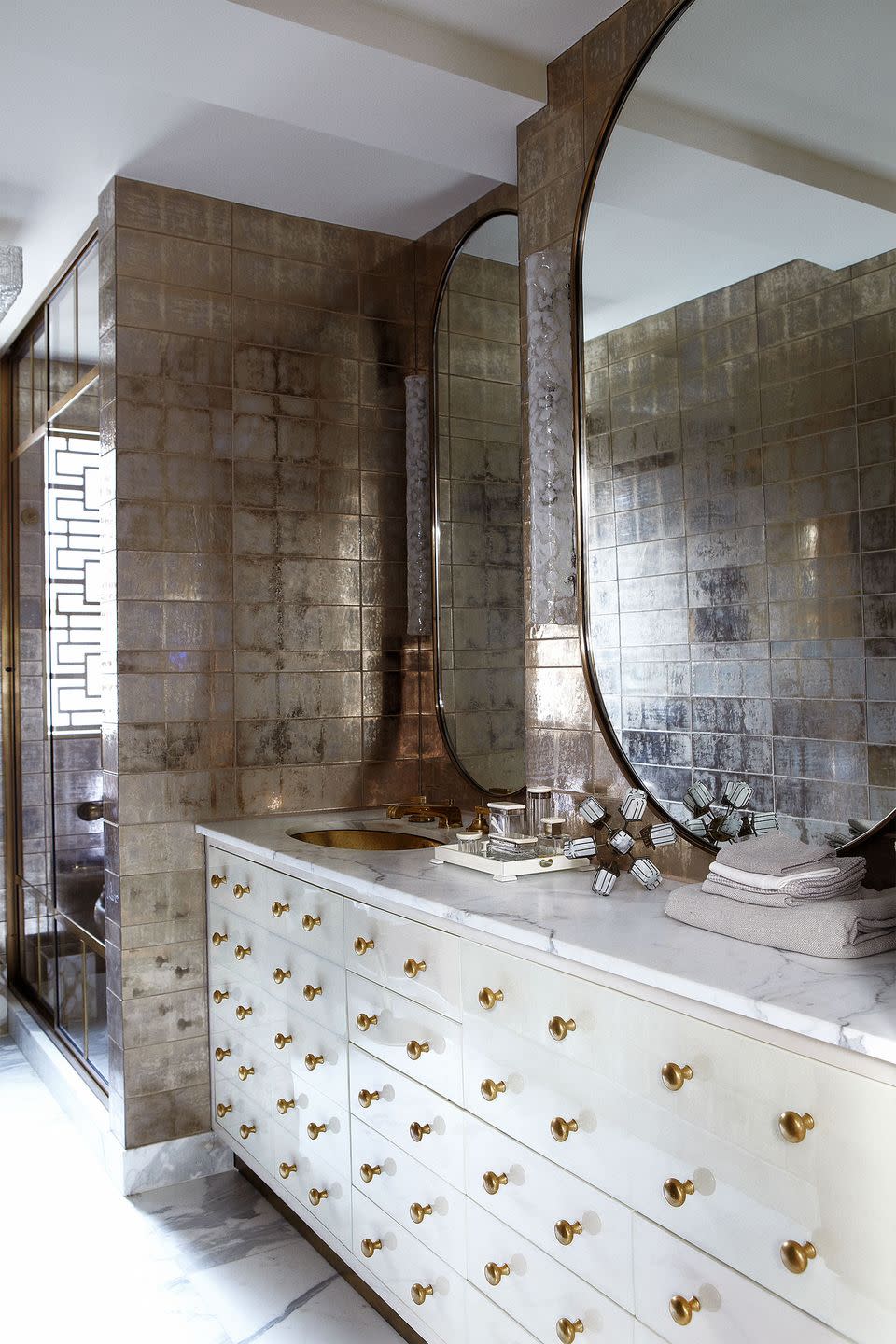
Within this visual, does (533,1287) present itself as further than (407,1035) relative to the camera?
No

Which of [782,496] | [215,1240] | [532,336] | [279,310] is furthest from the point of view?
[279,310]

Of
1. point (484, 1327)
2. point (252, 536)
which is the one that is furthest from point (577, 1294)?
point (252, 536)

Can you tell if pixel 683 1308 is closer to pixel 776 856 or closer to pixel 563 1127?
pixel 563 1127

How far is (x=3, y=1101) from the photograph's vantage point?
3389mm

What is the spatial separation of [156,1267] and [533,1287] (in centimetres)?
119

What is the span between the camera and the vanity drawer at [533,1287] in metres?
1.46

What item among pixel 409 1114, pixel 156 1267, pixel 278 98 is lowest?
pixel 156 1267

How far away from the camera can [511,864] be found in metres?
1.98

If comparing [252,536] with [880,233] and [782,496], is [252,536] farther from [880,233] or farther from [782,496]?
[880,233]

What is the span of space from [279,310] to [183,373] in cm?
35

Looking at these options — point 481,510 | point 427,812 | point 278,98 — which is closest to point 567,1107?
point 427,812

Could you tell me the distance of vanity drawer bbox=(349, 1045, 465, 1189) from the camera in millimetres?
1797

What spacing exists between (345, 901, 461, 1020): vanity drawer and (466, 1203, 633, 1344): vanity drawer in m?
0.34

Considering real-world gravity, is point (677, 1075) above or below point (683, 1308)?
above
